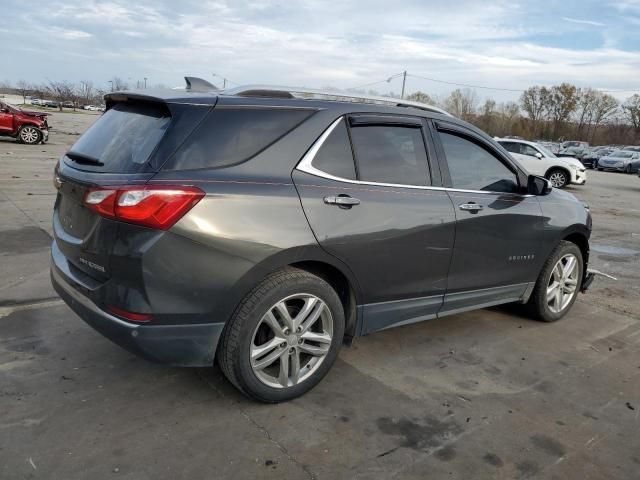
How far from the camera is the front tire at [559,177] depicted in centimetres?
1947

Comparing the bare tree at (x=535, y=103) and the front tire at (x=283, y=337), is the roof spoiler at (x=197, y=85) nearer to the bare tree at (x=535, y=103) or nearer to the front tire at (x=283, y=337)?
the front tire at (x=283, y=337)

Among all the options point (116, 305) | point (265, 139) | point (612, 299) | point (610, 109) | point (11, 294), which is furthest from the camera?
point (610, 109)

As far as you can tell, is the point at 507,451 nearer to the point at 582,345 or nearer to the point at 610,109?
the point at 582,345

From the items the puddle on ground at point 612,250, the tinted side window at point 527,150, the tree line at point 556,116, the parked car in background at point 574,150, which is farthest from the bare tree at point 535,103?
the puddle on ground at point 612,250

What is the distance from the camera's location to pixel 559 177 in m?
19.6

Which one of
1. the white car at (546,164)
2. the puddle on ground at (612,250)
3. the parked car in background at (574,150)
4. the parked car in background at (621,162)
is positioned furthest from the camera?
the parked car in background at (574,150)

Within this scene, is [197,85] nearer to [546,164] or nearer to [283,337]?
[283,337]

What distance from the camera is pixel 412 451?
2.85 m

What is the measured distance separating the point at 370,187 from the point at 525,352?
6.36ft

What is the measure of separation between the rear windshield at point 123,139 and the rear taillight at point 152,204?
17 centimetres

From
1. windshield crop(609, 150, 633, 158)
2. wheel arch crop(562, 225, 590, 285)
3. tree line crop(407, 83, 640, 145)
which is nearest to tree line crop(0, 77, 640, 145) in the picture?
tree line crop(407, 83, 640, 145)

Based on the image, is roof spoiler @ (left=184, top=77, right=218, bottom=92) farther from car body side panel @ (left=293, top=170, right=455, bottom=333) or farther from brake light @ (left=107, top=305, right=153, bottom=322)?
brake light @ (left=107, top=305, right=153, bottom=322)

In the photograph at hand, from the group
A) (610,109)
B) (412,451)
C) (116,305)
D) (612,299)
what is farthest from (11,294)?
(610,109)

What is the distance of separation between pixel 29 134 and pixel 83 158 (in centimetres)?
2061
